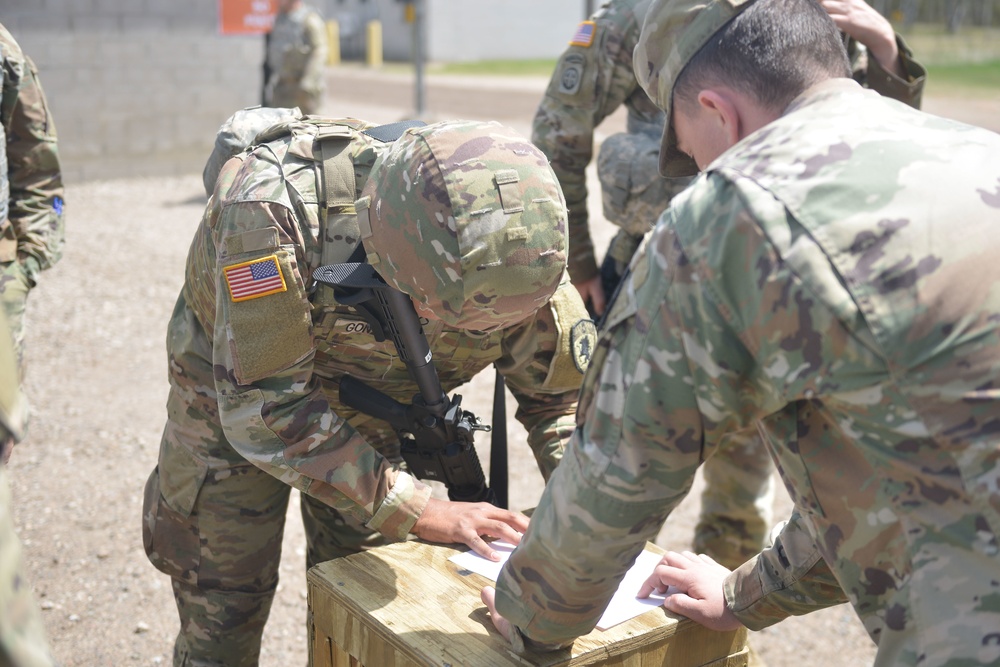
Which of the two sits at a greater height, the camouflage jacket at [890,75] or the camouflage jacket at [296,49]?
the camouflage jacket at [890,75]

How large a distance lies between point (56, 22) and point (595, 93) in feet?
24.5

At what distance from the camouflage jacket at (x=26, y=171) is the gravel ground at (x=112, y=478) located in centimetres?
108

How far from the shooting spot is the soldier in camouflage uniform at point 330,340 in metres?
1.94

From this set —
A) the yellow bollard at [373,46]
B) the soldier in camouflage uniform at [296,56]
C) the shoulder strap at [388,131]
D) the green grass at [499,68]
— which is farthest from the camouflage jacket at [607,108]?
the yellow bollard at [373,46]

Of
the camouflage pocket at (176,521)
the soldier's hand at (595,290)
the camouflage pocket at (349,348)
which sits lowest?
the camouflage pocket at (176,521)

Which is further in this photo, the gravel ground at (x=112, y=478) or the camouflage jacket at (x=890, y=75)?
the gravel ground at (x=112, y=478)

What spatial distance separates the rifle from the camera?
2.13 metres

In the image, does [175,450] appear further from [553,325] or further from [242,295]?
[553,325]

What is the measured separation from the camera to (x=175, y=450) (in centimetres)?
250

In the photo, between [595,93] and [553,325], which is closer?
[553,325]

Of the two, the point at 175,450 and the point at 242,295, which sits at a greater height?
the point at 242,295

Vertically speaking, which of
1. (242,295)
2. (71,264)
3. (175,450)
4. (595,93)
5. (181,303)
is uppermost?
(595,93)

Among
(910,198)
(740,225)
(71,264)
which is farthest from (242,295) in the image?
(71,264)

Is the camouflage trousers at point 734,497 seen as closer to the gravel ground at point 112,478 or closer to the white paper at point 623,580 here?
the gravel ground at point 112,478
